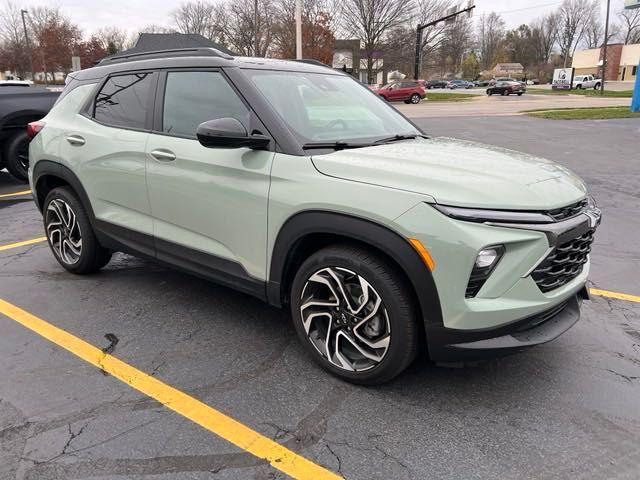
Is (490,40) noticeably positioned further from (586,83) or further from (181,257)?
(181,257)

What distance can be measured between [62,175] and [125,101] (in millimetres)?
947

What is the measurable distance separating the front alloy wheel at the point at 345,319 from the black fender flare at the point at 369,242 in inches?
8.3

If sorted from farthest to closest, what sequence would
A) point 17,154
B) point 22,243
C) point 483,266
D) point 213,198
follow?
point 17,154 → point 22,243 → point 213,198 → point 483,266

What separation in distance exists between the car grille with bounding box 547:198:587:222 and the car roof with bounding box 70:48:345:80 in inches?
80.4

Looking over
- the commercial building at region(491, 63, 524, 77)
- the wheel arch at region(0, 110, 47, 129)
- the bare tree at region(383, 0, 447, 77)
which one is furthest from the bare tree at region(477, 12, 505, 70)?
the wheel arch at region(0, 110, 47, 129)

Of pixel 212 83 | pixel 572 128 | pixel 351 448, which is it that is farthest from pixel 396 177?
pixel 572 128

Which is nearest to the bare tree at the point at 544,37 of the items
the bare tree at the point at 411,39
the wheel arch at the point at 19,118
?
the bare tree at the point at 411,39

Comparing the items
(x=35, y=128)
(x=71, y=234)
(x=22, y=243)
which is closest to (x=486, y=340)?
(x=71, y=234)

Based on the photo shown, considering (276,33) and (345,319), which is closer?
Answer: (345,319)

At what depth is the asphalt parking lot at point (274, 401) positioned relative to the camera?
2381 mm

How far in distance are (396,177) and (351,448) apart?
1.31m

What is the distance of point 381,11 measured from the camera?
4881cm

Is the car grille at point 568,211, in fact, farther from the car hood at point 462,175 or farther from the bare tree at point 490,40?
the bare tree at point 490,40

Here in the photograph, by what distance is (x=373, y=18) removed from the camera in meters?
48.8
